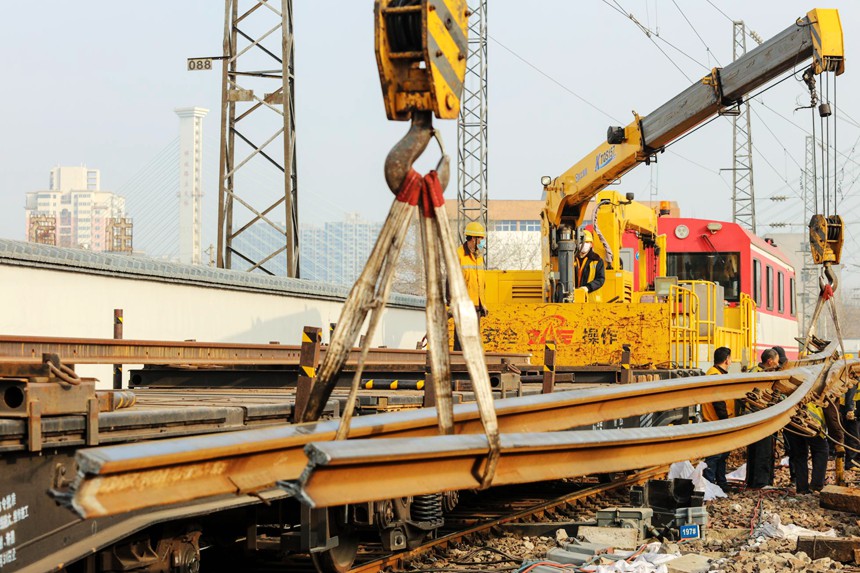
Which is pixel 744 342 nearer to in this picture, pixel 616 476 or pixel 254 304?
pixel 616 476

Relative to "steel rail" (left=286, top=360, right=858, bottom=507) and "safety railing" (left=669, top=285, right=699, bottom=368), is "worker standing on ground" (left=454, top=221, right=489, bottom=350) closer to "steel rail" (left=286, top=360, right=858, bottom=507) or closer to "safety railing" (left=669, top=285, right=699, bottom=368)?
"safety railing" (left=669, top=285, right=699, bottom=368)

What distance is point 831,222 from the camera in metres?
11.6

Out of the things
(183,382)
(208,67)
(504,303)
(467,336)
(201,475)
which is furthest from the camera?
(208,67)

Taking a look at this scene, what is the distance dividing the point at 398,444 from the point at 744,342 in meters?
15.6

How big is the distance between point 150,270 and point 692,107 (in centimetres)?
745

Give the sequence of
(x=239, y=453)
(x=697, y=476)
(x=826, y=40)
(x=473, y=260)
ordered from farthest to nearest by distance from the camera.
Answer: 1. (x=473, y=260)
2. (x=826, y=40)
3. (x=697, y=476)
4. (x=239, y=453)

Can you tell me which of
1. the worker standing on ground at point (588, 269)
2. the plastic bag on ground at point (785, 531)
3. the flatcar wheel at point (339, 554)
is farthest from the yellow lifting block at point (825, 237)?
the flatcar wheel at point (339, 554)

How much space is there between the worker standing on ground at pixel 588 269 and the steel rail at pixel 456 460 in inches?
455

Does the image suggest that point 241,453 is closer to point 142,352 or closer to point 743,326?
point 142,352

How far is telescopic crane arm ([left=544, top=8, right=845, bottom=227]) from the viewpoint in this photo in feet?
41.0

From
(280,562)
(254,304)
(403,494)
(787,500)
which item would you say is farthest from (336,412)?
(254,304)

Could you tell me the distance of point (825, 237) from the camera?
1150 cm

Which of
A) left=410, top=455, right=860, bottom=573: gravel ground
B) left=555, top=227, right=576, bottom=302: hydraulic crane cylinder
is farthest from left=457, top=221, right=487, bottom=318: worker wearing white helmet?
left=410, top=455, right=860, bottom=573: gravel ground

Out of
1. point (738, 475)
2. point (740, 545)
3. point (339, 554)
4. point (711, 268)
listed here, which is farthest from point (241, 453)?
point (711, 268)
